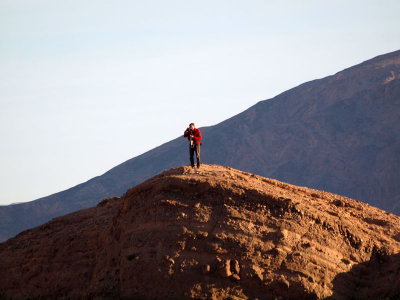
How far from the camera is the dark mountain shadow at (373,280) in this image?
14.3 m

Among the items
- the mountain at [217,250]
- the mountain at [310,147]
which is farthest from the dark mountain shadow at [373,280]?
the mountain at [310,147]

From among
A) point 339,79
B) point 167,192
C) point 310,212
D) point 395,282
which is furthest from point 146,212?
point 339,79

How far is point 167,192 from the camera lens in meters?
15.5

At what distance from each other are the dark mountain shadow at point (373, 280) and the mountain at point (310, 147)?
1958 inches

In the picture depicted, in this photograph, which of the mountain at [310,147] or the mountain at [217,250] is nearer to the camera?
the mountain at [217,250]

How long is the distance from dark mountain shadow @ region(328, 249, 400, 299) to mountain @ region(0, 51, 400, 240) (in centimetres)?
4972

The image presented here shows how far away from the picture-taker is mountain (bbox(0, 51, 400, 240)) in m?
71.5

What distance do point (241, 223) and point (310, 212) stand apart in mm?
1784

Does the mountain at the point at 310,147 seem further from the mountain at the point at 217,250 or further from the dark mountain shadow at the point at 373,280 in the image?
the mountain at the point at 217,250

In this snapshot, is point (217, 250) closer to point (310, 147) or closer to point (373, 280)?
point (373, 280)

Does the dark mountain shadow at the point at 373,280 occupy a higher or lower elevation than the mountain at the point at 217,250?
lower

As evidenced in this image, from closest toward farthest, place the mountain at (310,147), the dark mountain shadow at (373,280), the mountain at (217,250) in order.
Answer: the mountain at (217,250) < the dark mountain shadow at (373,280) < the mountain at (310,147)

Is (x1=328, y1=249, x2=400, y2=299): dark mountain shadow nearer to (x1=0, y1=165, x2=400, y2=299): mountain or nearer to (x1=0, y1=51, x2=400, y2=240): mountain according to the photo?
(x1=0, y1=165, x2=400, y2=299): mountain

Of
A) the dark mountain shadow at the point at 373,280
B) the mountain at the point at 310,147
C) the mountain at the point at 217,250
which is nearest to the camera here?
the mountain at the point at 217,250
